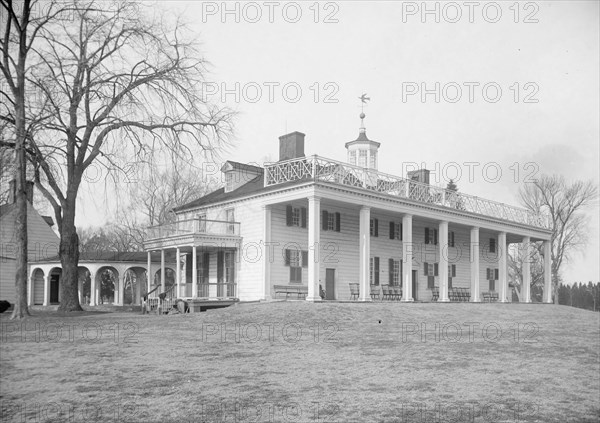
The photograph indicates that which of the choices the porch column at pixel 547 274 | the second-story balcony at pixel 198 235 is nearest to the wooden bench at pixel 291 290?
the second-story balcony at pixel 198 235

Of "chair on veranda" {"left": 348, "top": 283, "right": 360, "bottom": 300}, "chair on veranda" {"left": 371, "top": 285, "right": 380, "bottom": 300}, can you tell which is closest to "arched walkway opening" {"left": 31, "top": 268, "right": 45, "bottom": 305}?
"chair on veranda" {"left": 348, "top": 283, "right": 360, "bottom": 300}

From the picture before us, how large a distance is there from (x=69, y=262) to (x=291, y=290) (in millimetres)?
10123

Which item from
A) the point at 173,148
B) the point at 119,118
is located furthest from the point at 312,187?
the point at 119,118

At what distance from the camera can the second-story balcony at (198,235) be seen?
27781mm

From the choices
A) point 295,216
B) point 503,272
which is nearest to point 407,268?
point 295,216

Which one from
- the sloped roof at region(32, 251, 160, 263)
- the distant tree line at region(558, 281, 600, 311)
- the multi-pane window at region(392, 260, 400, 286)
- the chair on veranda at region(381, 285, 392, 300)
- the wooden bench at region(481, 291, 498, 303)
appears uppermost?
the sloped roof at region(32, 251, 160, 263)

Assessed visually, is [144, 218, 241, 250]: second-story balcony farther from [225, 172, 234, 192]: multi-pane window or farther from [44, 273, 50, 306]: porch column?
[44, 273, 50, 306]: porch column

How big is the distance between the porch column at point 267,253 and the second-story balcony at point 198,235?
6.67 feet

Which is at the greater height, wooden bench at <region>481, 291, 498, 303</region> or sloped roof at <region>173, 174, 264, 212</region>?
sloped roof at <region>173, 174, 264, 212</region>

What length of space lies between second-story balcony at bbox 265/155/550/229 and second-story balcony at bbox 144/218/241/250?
3.20 metres

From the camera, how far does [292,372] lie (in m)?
11.2

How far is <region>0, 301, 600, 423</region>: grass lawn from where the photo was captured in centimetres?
868

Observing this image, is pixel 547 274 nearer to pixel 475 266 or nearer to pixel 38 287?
pixel 475 266

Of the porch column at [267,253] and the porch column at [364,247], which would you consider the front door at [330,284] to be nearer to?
the porch column at [364,247]
